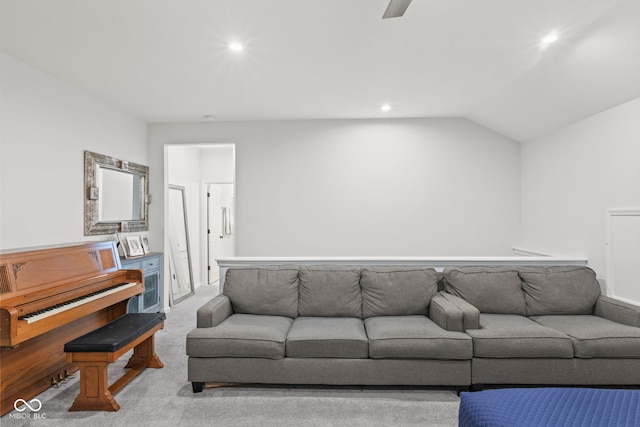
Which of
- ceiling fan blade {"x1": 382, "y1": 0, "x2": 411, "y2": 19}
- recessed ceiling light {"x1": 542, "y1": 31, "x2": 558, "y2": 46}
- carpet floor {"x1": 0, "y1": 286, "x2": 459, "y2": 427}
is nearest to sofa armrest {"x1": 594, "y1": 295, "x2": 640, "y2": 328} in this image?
carpet floor {"x1": 0, "y1": 286, "x2": 459, "y2": 427}

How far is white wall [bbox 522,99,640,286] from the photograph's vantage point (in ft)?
9.23

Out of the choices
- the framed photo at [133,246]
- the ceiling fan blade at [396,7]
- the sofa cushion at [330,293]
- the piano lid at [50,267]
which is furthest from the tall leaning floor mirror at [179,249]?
the ceiling fan blade at [396,7]

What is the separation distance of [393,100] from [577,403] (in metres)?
3.16

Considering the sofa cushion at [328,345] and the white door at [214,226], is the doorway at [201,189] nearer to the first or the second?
the white door at [214,226]

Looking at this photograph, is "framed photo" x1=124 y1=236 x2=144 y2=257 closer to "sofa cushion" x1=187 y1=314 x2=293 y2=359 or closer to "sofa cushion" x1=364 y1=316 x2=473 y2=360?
"sofa cushion" x1=187 y1=314 x2=293 y2=359

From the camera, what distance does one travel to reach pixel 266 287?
309cm

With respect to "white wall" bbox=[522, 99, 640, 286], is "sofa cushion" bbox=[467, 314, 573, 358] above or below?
below

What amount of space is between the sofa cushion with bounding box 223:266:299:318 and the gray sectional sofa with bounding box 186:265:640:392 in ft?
0.26

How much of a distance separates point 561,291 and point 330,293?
2.03m

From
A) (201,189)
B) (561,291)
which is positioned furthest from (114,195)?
(561,291)

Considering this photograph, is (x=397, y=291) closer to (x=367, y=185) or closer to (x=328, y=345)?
(x=328, y=345)

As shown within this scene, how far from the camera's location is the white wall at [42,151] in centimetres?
268

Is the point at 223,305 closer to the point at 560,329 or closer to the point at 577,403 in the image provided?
the point at 577,403

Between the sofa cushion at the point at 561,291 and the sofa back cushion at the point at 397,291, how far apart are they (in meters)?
0.83
